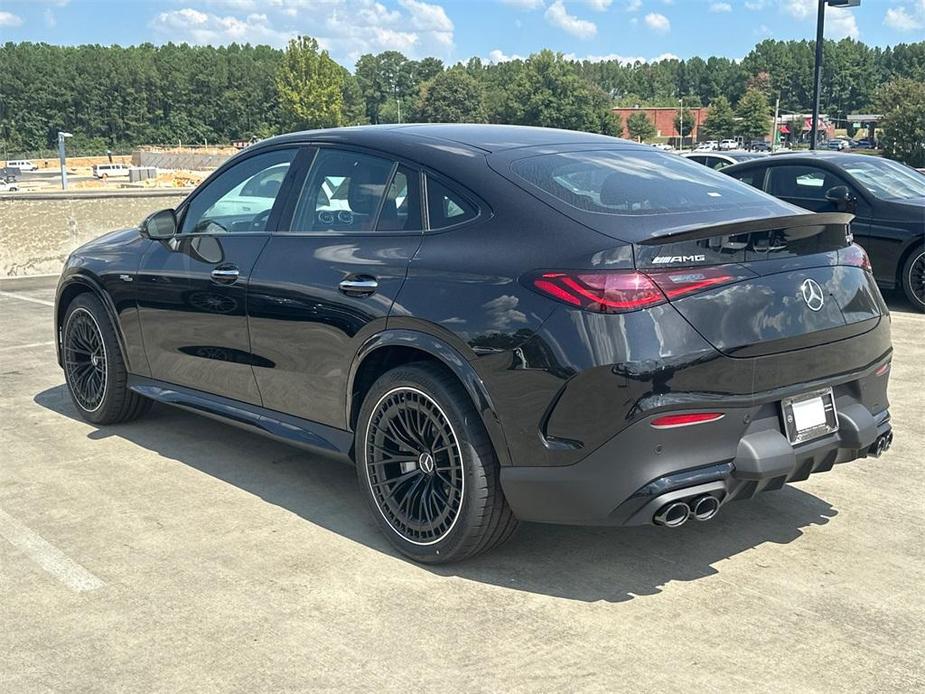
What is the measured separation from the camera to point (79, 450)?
5305 millimetres

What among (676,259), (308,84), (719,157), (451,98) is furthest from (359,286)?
(451,98)

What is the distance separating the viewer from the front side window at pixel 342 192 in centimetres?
411

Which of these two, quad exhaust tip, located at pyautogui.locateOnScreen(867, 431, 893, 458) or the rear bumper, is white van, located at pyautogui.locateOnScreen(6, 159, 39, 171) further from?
quad exhaust tip, located at pyautogui.locateOnScreen(867, 431, 893, 458)

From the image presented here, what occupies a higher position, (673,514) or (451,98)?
(451,98)

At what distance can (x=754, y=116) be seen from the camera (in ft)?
406

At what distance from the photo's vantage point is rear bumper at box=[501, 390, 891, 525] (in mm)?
3172

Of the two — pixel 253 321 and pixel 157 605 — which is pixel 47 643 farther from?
pixel 253 321

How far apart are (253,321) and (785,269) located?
7.74 feet

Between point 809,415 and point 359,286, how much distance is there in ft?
5.90

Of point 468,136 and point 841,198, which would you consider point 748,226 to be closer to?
point 468,136

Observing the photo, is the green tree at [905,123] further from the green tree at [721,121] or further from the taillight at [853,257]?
the green tree at [721,121]

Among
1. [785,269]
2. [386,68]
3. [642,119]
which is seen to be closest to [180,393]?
[785,269]

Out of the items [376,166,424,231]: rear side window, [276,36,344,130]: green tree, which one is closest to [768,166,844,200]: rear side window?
[376,166,424,231]: rear side window

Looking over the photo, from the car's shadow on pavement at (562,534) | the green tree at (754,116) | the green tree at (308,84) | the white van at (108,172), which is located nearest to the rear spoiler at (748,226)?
the car's shadow on pavement at (562,534)
